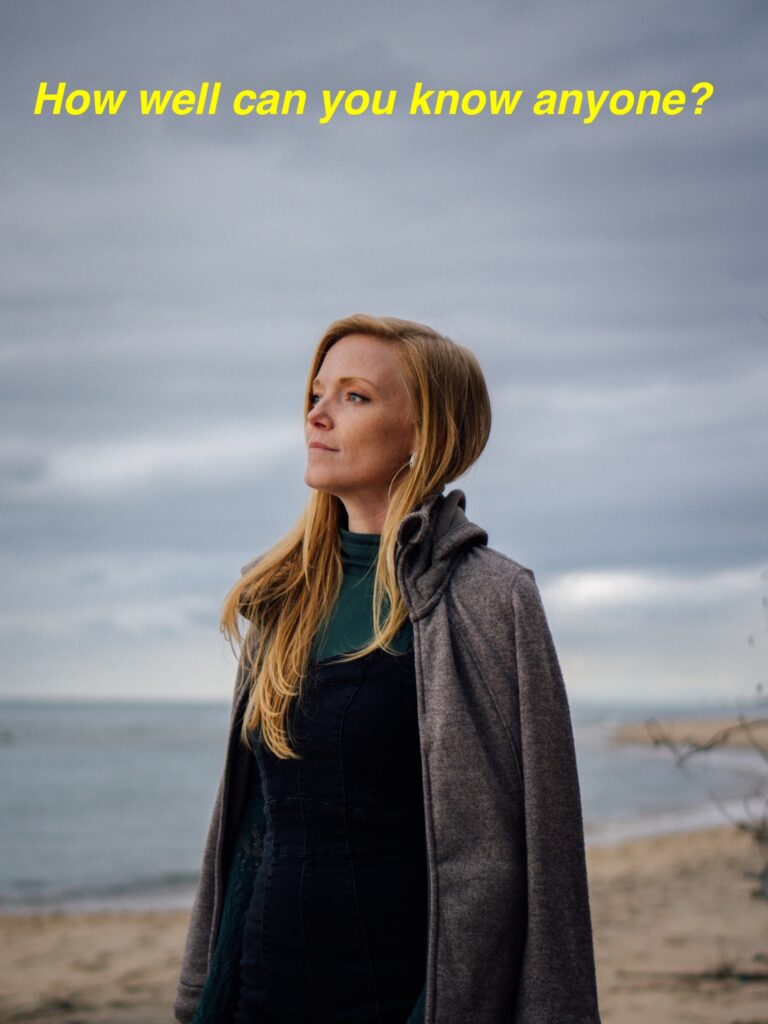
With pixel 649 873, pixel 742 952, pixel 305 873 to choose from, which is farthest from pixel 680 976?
pixel 305 873

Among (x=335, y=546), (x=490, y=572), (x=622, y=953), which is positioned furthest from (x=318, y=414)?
(x=622, y=953)

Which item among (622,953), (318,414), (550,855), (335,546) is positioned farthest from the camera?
(622,953)

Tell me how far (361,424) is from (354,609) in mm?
355

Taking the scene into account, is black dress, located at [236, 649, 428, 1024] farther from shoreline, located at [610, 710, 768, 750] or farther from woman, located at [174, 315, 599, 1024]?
shoreline, located at [610, 710, 768, 750]

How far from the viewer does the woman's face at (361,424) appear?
2.22 metres

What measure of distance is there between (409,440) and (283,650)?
47 cm

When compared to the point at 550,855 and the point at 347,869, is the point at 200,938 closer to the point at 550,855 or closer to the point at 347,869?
the point at 347,869

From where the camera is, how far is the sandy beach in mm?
5848

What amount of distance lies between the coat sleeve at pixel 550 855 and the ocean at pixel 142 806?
12.3ft

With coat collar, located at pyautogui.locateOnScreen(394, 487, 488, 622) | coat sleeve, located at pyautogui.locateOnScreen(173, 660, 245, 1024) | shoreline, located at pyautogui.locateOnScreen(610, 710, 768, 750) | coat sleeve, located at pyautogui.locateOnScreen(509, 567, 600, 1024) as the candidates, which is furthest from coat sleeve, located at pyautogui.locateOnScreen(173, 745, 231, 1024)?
shoreline, located at pyautogui.locateOnScreen(610, 710, 768, 750)

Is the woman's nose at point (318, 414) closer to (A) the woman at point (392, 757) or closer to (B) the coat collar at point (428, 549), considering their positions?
(A) the woman at point (392, 757)

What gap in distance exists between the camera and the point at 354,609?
2256 mm

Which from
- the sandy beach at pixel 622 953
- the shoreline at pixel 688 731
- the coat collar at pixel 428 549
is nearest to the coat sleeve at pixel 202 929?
the coat collar at pixel 428 549

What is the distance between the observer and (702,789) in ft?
61.9
